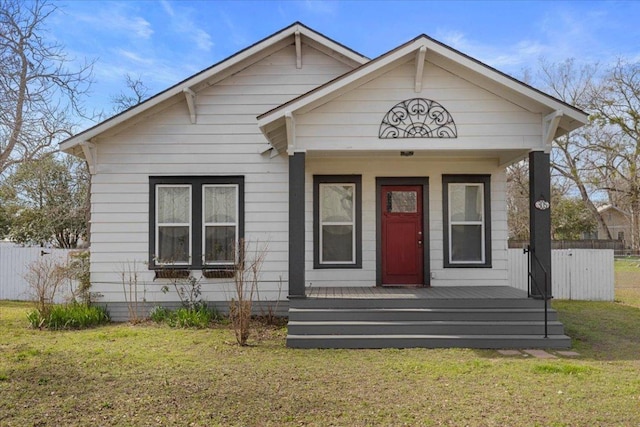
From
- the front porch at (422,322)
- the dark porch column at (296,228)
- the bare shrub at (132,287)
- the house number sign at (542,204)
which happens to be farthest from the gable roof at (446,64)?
the bare shrub at (132,287)

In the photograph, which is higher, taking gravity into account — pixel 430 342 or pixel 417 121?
pixel 417 121

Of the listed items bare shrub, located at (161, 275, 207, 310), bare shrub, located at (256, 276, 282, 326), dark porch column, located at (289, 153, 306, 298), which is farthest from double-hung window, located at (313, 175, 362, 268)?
bare shrub, located at (161, 275, 207, 310)

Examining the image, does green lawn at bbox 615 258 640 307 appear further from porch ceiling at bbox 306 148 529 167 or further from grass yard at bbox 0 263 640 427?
porch ceiling at bbox 306 148 529 167

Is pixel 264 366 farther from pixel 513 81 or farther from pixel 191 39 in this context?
pixel 191 39

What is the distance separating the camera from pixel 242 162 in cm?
968

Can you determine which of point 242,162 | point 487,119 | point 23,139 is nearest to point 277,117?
point 242,162

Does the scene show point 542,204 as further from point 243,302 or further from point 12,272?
point 12,272

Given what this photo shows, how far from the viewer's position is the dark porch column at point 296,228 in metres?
7.93

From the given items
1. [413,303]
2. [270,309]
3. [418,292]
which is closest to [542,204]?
[418,292]

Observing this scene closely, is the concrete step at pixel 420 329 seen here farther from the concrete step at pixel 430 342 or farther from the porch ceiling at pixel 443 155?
the porch ceiling at pixel 443 155

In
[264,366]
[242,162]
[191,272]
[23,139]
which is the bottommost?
[264,366]

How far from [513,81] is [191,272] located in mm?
6907

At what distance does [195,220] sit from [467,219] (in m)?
5.64

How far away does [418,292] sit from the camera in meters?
8.75
